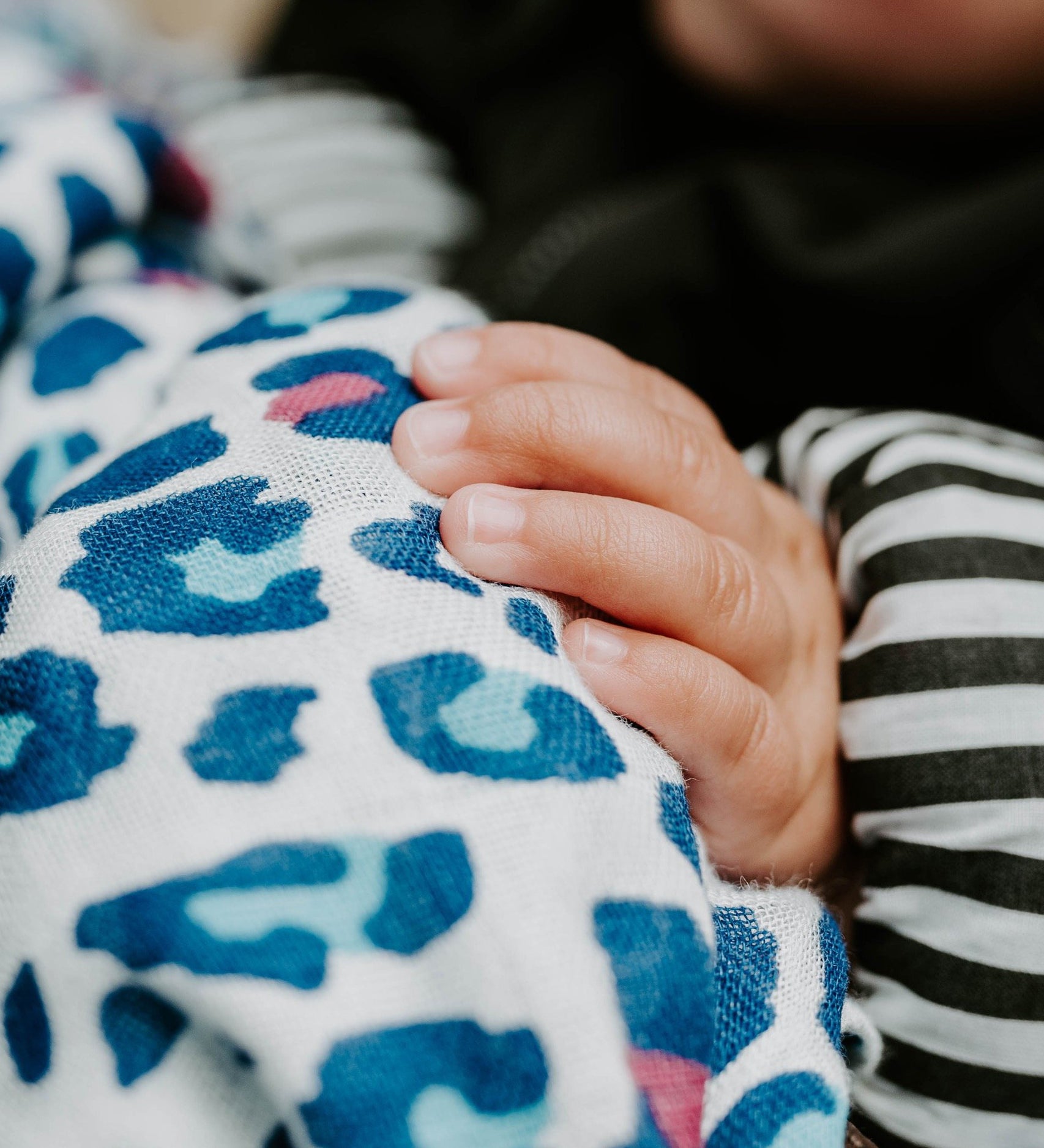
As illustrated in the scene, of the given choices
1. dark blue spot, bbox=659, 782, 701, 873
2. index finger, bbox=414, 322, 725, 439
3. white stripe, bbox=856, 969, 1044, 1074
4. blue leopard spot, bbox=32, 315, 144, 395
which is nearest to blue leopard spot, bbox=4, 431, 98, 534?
blue leopard spot, bbox=32, 315, 144, 395

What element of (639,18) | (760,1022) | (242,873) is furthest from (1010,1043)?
(639,18)

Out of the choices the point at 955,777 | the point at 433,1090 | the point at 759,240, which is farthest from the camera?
the point at 759,240

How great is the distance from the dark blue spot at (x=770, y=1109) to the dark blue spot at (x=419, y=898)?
10cm

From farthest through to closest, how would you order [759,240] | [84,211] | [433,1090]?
[759,240] → [84,211] → [433,1090]

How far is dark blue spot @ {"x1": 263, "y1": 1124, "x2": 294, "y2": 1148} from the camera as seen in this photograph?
231 millimetres

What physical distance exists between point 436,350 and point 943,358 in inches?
13.7

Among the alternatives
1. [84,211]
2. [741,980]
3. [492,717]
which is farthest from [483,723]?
[84,211]

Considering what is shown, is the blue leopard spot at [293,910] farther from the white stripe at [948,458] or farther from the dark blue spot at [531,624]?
the white stripe at [948,458]

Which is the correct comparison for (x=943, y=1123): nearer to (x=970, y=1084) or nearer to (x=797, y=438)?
(x=970, y=1084)

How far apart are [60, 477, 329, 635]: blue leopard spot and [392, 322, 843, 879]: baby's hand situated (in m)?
0.05

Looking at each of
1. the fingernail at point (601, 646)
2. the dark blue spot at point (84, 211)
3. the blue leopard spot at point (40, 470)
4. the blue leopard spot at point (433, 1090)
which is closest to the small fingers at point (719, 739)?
the fingernail at point (601, 646)

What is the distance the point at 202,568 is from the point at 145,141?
0.35 meters

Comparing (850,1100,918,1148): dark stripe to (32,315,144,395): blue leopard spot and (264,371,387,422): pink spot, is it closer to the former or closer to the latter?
(264,371,387,422): pink spot

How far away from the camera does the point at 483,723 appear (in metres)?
0.24
